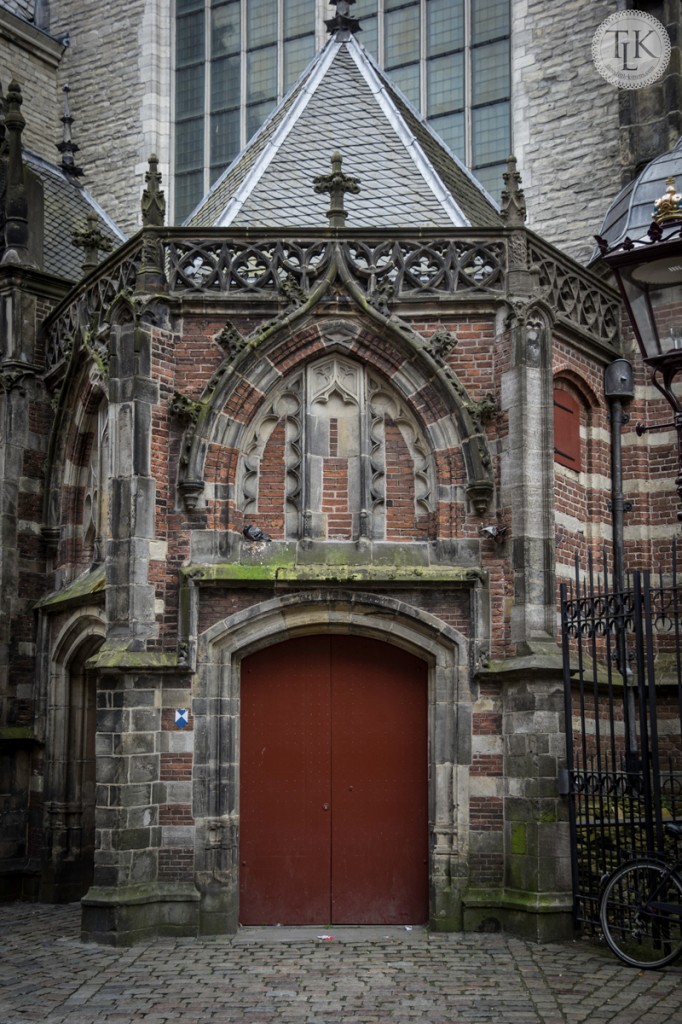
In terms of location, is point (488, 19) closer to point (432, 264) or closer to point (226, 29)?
point (226, 29)

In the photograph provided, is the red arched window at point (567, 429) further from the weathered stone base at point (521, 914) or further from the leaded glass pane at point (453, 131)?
the leaded glass pane at point (453, 131)

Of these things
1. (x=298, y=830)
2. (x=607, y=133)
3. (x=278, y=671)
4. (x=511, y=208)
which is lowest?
(x=298, y=830)

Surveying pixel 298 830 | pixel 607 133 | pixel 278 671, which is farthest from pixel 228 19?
pixel 298 830

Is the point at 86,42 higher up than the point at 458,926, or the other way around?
the point at 86,42

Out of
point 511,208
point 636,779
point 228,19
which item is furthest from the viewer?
point 228,19

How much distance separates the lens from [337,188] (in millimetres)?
13789

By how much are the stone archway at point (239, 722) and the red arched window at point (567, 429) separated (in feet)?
8.21

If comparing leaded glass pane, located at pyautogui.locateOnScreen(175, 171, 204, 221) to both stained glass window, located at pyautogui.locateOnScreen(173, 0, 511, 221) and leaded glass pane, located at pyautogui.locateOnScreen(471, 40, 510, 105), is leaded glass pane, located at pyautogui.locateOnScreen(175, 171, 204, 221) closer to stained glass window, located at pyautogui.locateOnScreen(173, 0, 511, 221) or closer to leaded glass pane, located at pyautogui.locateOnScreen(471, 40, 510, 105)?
stained glass window, located at pyautogui.locateOnScreen(173, 0, 511, 221)

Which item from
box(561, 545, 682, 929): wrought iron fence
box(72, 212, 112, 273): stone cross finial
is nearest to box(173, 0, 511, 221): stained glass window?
box(72, 212, 112, 273): stone cross finial

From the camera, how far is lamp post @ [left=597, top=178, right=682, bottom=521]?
25.0 ft

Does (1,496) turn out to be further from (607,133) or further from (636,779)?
(607,133)

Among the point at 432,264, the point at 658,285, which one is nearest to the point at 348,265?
the point at 432,264

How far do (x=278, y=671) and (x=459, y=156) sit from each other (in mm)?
9310

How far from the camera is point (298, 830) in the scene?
42.9 feet
